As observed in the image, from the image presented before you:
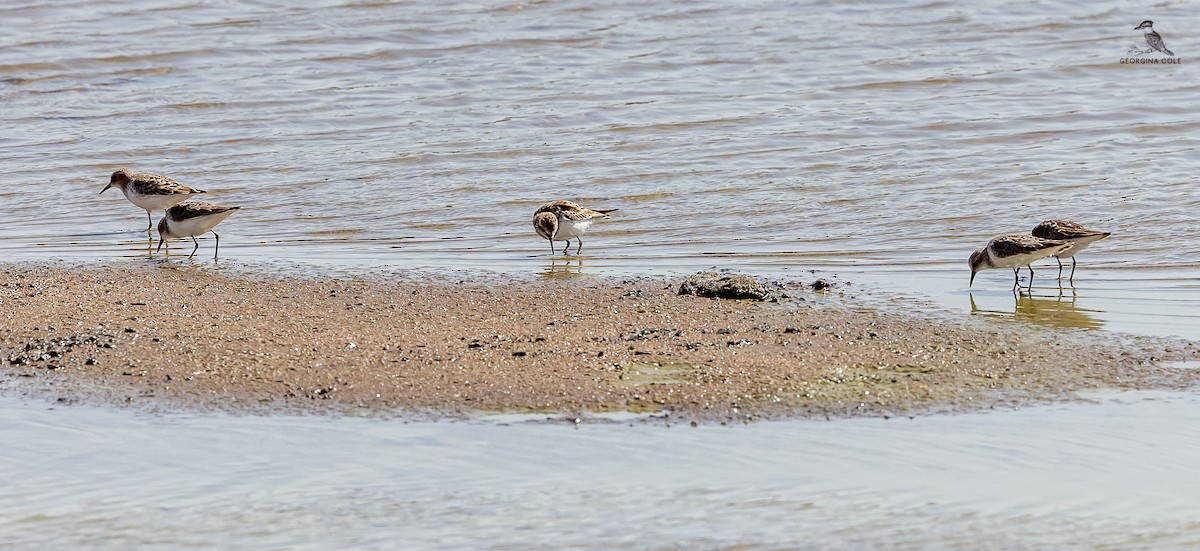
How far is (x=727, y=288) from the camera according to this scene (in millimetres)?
9461

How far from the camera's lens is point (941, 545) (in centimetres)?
514

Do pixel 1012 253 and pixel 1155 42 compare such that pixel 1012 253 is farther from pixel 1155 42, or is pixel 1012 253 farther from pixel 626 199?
pixel 1155 42

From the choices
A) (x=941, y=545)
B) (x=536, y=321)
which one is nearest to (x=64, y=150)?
(x=536, y=321)

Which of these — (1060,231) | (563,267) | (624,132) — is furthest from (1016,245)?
(624,132)

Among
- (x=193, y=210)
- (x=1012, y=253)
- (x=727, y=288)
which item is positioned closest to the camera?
(x=727, y=288)

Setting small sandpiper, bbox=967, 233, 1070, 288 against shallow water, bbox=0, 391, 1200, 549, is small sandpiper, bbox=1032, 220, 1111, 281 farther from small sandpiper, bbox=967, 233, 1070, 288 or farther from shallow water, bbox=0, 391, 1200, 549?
shallow water, bbox=0, 391, 1200, 549

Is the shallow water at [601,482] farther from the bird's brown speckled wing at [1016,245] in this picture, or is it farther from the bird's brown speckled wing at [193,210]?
the bird's brown speckled wing at [193,210]

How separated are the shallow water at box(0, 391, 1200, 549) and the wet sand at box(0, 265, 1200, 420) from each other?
1.07 feet

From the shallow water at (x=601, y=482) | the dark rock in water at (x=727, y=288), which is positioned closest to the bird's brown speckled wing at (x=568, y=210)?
the dark rock in water at (x=727, y=288)

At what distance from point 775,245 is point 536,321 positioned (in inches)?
159

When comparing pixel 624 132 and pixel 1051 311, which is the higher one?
pixel 624 132

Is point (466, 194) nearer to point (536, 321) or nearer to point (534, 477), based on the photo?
point (536, 321)

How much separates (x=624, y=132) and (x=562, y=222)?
16.4 feet

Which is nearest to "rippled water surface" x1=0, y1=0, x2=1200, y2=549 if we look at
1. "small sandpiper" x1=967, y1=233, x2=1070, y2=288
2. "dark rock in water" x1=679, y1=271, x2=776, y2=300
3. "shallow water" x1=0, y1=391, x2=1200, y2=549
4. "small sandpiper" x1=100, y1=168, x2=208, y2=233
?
"shallow water" x1=0, y1=391, x2=1200, y2=549
